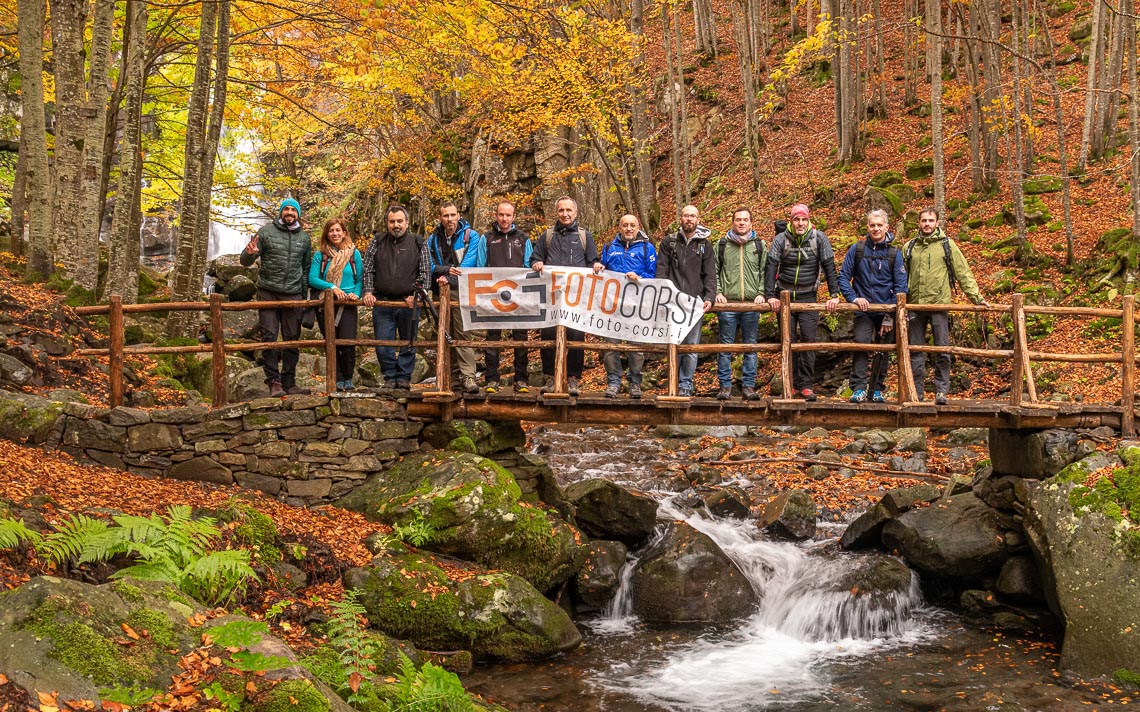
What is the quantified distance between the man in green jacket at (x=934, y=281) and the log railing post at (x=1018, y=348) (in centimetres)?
37

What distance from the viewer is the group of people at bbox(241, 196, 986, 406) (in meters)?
10.2

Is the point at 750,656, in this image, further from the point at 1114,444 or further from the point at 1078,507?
the point at 1114,444

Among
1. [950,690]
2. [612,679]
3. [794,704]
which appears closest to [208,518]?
[612,679]

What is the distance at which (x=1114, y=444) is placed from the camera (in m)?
9.92

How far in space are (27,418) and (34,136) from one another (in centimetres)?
616

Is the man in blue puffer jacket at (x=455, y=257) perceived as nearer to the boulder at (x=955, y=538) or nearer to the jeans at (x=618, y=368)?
the jeans at (x=618, y=368)

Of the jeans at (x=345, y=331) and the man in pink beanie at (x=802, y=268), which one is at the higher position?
the man in pink beanie at (x=802, y=268)

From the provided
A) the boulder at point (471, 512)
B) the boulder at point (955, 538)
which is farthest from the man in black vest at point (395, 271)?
the boulder at point (955, 538)

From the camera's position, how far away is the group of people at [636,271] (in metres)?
10.2

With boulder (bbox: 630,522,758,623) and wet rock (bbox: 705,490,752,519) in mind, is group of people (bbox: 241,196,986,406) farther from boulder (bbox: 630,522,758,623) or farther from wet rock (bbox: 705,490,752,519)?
wet rock (bbox: 705,490,752,519)

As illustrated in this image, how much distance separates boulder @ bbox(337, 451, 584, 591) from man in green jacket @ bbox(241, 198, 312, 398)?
5.10ft

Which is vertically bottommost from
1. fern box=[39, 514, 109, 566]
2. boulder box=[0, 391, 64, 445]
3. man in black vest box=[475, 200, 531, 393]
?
fern box=[39, 514, 109, 566]

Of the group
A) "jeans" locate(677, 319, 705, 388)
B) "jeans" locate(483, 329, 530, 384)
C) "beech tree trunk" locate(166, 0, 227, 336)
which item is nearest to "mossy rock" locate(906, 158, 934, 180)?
"jeans" locate(677, 319, 705, 388)

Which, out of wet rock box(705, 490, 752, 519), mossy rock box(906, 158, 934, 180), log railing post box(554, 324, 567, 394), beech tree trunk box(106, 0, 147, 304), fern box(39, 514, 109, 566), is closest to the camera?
fern box(39, 514, 109, 566)
